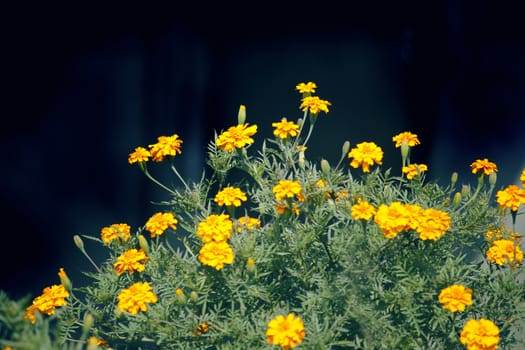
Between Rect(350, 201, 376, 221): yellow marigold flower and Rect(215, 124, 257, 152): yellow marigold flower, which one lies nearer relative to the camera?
Rect(350, 201, 376, 221): yellow marigold flower

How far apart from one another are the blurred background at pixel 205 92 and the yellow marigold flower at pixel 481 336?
1595 mm

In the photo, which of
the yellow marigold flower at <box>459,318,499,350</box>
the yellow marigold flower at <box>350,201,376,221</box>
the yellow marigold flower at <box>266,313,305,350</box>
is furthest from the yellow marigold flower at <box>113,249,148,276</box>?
the yellow marigold flower at <box>459,318,499,350</box>

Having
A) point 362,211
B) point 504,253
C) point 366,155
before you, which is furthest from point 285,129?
point 504,253

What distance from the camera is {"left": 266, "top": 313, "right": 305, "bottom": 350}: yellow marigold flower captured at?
209 centimetres

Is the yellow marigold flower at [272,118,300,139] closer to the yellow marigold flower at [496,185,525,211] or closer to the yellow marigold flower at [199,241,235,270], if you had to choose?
the yellow marigold flower at [199,241,235,270]

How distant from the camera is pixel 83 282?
368 cm

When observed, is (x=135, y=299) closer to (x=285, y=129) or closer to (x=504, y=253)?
(x=285, y=129)

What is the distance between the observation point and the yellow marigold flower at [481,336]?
2.23 m

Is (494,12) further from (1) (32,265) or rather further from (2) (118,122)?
(1) (32,265)

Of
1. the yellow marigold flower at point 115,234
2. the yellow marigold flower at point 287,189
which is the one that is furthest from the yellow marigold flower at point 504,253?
the yellow marigold flower at point 115,234

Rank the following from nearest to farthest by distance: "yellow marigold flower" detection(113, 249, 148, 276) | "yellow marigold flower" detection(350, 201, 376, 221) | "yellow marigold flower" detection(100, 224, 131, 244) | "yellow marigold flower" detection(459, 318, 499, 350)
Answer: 1. "yellow marigold flower" detection(459, 318, 499, 350)
2. "yellow marigold flower" detection(350, 201, 376, 221)
3. "yellow marigold flower" detection(113, 249, 148, 276)
4. "yellow marigold flower" detection(100, 224, 131, 244)

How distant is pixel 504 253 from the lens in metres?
2.55

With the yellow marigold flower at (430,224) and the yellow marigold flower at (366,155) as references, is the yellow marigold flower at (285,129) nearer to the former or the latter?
the yellow marigold flower at (366,155)

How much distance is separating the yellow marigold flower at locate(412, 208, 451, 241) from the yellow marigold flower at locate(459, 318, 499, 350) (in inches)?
12.1
